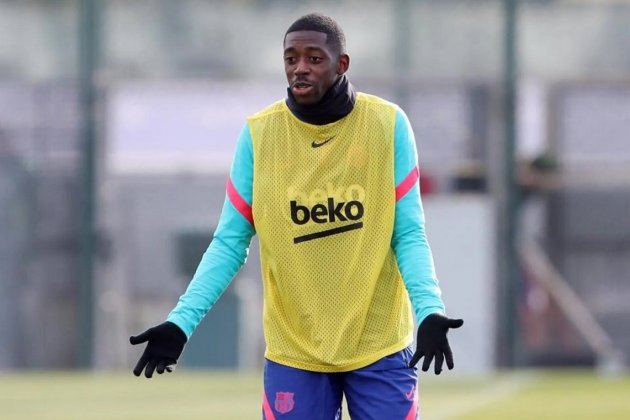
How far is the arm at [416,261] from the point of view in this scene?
16.6 feet

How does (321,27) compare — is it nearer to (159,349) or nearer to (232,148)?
(159,349)

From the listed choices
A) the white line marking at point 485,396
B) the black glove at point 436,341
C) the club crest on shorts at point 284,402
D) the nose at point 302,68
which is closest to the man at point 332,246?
the club crest on shorts at point 284,402

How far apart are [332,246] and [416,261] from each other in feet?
1.01

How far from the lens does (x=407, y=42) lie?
15.5 metres

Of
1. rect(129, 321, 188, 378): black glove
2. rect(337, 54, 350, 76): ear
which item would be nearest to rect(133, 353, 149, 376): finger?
rect(129, 321, 188, 378): black glove

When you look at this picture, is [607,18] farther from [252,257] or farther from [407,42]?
[252,257]

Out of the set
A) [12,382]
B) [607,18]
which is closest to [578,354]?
[607,18]

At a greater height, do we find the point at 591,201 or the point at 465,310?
the point at 591,201

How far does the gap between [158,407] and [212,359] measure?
344 centimetres

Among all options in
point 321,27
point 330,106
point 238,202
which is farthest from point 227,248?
point 321,27

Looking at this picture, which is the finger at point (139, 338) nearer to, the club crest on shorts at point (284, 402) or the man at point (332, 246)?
the man at point (332, 246)

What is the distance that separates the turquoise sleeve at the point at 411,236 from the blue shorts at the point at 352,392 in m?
0.26

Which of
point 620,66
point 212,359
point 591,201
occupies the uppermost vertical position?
point 620,66

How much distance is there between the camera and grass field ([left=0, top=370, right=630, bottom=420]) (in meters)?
11.1
